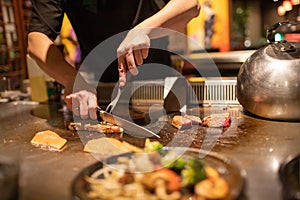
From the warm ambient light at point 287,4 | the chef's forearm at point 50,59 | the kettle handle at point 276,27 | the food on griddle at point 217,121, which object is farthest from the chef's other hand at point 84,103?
the warm ambient light at point 287,4

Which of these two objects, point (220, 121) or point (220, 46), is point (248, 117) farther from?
point (220, 46)

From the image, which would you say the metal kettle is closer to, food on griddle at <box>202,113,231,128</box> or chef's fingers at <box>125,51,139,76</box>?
food on griddle at <box>202,113,231,128</box>

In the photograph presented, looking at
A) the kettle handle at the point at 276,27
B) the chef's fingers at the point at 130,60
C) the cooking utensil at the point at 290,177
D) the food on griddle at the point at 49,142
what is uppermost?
the kettle handle at the point at 276,27

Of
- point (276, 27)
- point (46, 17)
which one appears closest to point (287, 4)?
point (276, 27)

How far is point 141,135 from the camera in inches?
46.3

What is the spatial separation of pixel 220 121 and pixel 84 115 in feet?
1.70

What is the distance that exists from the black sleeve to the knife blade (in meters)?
0.61

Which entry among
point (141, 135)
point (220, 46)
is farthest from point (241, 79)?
point (220, 46)

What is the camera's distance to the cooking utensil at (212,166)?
2.35ft

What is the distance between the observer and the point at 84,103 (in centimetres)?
134

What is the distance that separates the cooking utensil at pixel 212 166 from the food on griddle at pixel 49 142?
30cm

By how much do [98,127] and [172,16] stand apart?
53 centimetres

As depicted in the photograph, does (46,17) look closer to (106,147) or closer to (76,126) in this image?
(76,126)

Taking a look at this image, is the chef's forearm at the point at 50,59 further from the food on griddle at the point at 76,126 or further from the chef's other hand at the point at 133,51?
the chef's other hand at the point at 133,51
